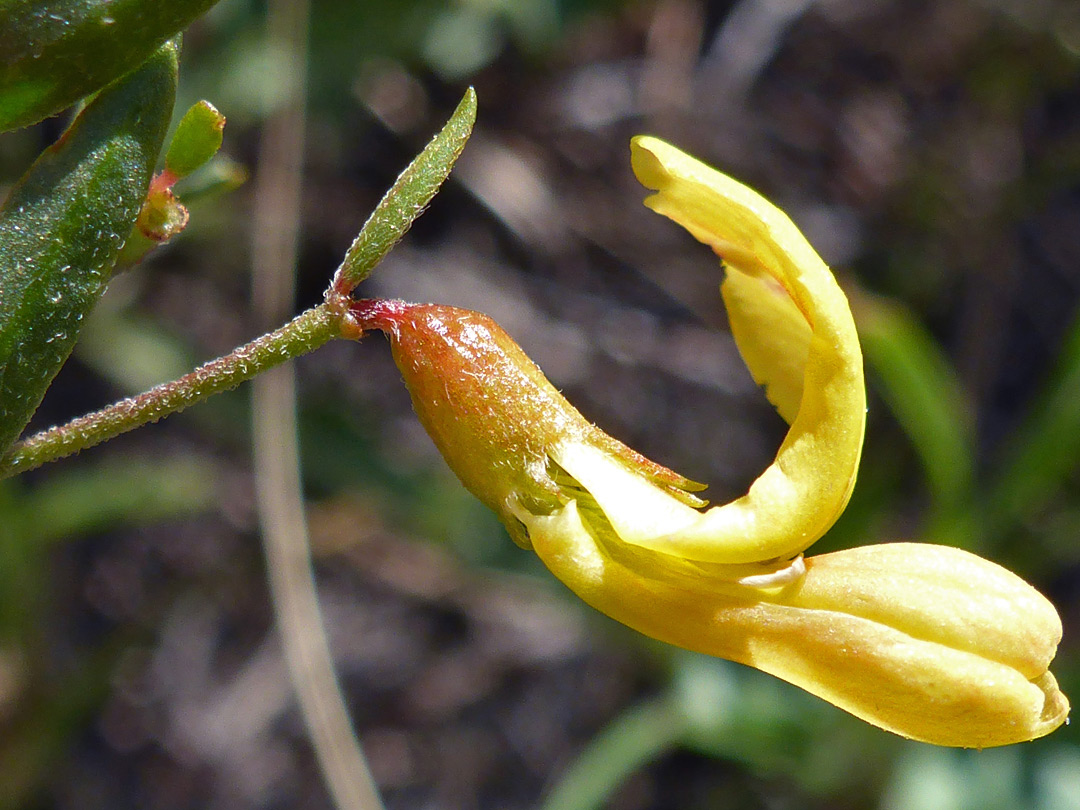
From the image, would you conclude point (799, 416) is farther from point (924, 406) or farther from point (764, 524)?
point (924, 406)

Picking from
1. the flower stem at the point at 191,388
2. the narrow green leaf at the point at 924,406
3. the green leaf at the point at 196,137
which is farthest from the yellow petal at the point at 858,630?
the narrow green leaf at the point at 924,406

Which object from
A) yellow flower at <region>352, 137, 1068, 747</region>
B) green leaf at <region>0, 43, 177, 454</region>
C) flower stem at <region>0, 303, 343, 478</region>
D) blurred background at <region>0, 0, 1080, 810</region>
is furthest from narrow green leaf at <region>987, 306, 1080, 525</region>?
green leaf at <region>0, 43, 177, 454</region>

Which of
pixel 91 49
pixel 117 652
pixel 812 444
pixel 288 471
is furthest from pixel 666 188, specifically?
pixel 117 652

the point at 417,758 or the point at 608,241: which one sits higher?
the point at 608,241

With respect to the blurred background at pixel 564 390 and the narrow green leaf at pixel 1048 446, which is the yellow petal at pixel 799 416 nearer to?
the blurred background at pixel 564 390

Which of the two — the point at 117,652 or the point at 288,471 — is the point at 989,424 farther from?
the point at 117,652

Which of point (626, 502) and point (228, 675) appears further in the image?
point (228, 675)

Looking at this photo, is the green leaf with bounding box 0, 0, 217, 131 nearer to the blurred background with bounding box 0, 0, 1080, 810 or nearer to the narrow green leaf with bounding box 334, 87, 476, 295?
the narrow green leaf with bounding box 334, 87, 476, 295
